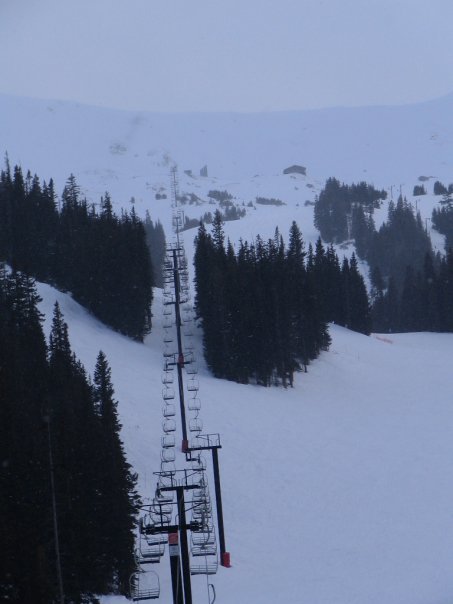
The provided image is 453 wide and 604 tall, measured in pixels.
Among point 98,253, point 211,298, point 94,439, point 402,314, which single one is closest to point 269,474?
point 94,439

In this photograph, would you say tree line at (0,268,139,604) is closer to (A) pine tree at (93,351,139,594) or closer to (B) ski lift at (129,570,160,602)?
(A) pine tree at (93,351,139,594)

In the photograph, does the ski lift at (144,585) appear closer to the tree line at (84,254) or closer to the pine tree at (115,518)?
the pine tree at (115,518)

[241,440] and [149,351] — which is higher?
[149,351]

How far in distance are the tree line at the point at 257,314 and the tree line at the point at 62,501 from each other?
96.2 feet

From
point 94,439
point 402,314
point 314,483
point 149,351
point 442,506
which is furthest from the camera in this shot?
point 402,314

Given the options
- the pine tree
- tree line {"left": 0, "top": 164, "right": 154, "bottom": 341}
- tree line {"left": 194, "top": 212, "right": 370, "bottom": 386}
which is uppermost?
tree line {"left": 0, "top": 164, "right": 154, "bottom": 341}

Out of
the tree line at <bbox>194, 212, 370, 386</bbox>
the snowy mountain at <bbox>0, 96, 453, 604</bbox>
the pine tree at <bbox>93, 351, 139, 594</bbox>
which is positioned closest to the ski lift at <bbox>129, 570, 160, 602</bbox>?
the snowy mountain at <bbox>0, 96, 453, 604</bbox>

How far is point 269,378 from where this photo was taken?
65188 mm

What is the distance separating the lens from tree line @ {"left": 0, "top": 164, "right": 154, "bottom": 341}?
6906cm

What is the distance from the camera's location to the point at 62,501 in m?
27.8

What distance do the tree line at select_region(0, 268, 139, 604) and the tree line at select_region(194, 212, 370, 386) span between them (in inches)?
1154

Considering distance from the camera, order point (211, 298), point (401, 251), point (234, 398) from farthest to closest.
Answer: point (401, 251) → point (211, 298) → point (234, 398)

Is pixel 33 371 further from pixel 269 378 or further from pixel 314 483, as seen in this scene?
pixel 269 378

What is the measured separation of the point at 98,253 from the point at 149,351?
39.2 feet
